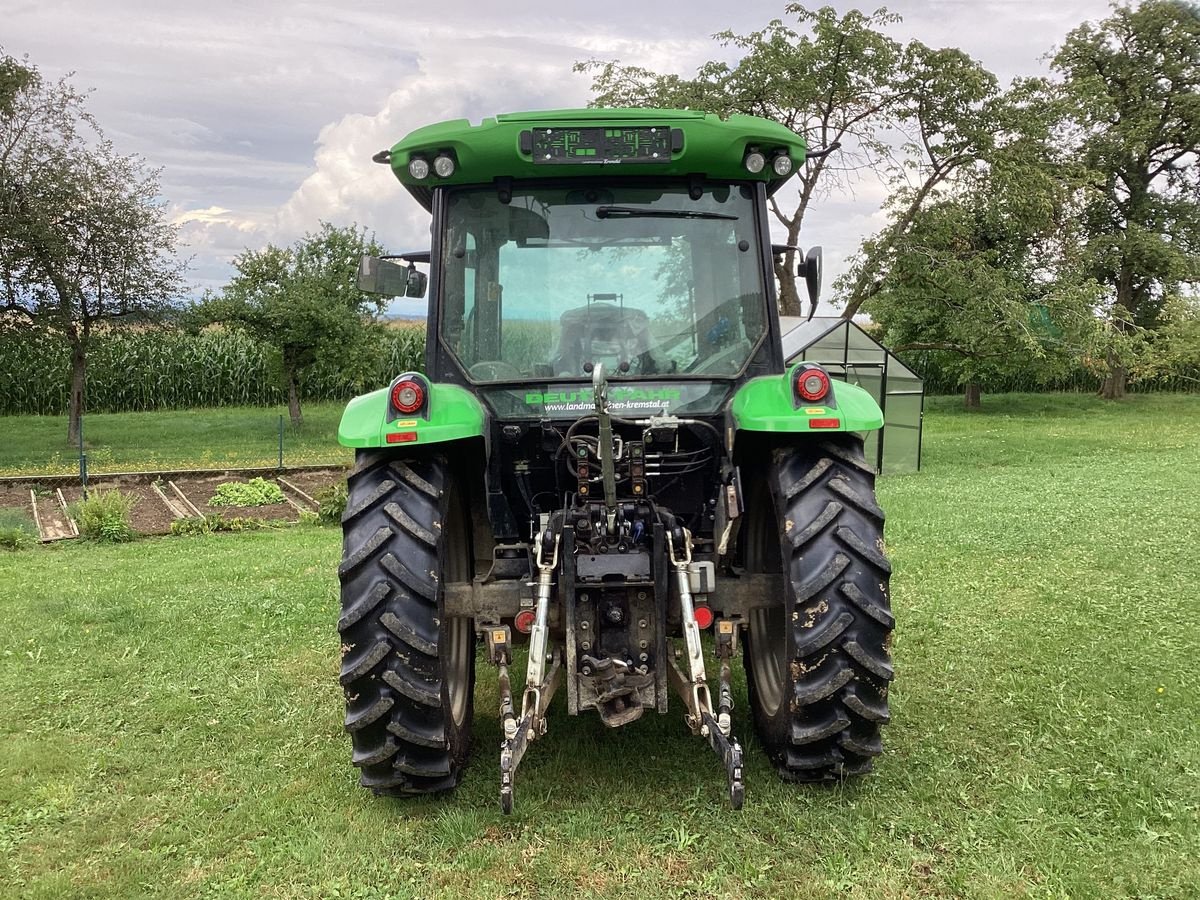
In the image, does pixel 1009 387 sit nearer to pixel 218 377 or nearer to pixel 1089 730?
pixel 218 377

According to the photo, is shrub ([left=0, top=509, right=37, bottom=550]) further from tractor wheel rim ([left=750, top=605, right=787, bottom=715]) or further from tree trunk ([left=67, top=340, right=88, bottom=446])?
tractor wheel rim ([left=750, top=605, right=787, bottom=715])

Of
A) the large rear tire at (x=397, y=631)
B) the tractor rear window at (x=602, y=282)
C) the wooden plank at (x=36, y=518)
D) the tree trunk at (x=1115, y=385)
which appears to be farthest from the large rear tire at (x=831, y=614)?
the tree trunk at (x=1115, y=385)

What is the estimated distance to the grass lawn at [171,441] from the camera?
15461 mm

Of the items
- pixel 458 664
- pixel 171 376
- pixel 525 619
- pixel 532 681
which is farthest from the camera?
pixel 171 376

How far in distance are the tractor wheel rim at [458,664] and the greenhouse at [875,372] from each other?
969 centimetres

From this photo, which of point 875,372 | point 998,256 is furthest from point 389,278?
point 998,256

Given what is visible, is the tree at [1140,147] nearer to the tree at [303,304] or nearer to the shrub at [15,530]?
the tree at [303,304]

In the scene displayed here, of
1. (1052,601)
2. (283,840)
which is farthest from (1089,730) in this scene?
(283,840)

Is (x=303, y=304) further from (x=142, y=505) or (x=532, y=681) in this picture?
(x=532, y=681)

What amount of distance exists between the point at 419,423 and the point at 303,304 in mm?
16113

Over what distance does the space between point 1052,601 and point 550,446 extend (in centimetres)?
413

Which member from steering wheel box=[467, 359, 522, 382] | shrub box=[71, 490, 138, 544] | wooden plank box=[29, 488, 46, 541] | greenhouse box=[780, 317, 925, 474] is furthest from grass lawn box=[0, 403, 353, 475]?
steering wheel box=[467, 359, 522, 382]

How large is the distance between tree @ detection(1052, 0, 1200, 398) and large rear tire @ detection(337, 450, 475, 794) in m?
25.6

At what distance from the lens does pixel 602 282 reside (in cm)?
374
